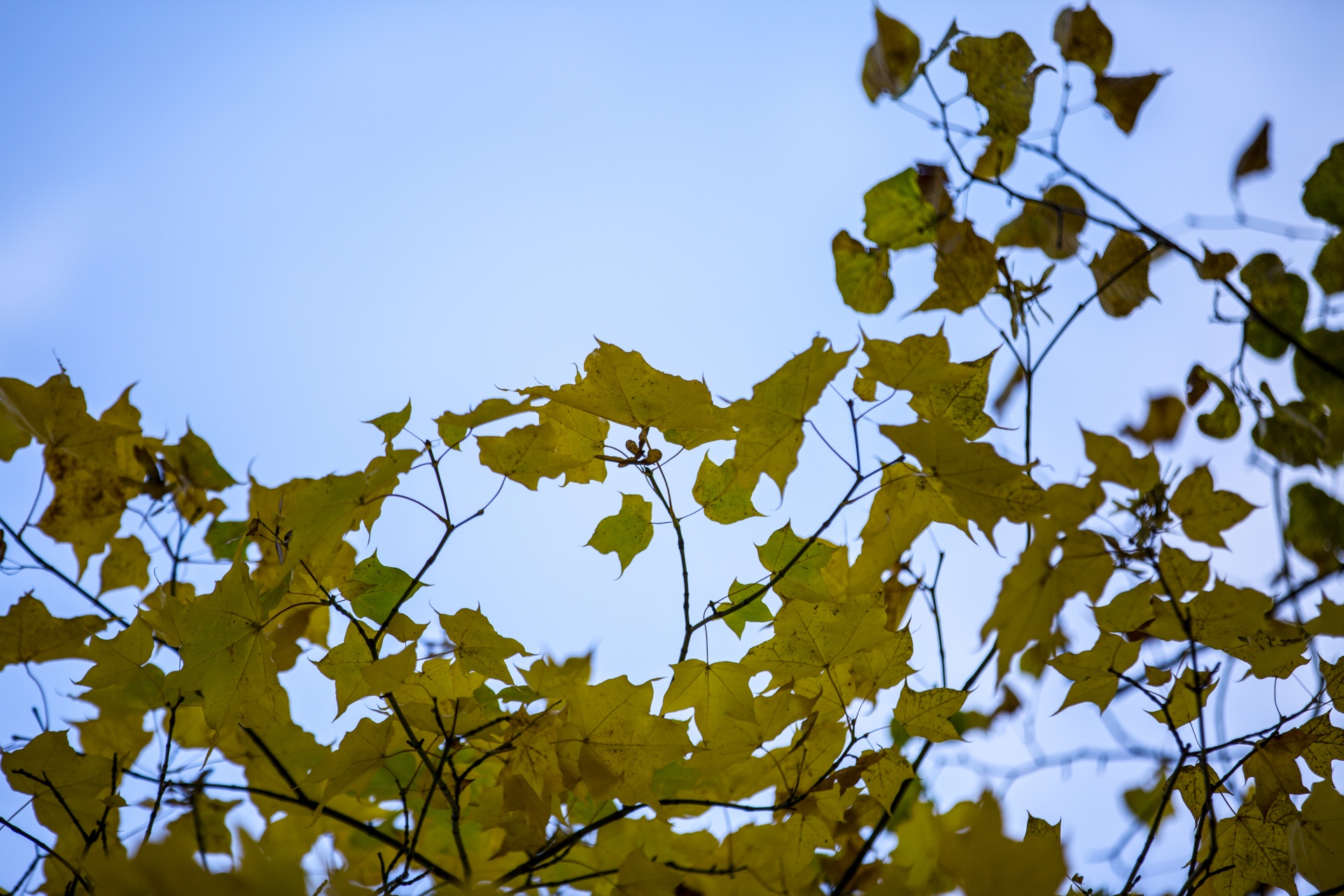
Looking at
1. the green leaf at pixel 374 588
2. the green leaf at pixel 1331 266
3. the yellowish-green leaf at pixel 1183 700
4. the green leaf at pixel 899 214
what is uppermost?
the green leaf at pixel 899 214

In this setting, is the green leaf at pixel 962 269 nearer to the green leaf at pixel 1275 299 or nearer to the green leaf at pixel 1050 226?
the green leaf at pixel 1050 226

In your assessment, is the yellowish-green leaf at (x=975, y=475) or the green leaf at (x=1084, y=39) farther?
the green leaf at (x=1084, y=39)

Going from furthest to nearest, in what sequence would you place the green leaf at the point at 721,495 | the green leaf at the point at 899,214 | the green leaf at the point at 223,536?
1. the green leaf at the point at 223,536
2. the green leaf at the point at 899,214
3. the green leaf at the point at 721,495

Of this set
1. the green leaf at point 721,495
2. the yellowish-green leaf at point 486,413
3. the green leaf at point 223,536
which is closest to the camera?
the yellowish-green leaf at point 486,413

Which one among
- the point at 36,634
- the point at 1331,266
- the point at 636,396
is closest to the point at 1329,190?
the point at 1331,266

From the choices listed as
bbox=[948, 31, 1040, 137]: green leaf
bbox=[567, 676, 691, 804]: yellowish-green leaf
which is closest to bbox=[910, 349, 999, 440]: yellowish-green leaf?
bbox=[948, 31, 1040, 137]: green leaf

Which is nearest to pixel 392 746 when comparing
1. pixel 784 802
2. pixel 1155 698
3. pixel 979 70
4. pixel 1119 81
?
pixel 784 802

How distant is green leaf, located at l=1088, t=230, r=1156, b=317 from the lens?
42.7 inches

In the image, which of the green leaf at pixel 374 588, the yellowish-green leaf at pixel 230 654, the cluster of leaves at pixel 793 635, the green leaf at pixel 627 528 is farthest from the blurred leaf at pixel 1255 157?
the yellowish-green leaf at pixel 230 654

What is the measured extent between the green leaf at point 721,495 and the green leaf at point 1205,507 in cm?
45

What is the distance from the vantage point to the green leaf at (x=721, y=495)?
987 millimetres

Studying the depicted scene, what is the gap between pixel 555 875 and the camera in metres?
1.01

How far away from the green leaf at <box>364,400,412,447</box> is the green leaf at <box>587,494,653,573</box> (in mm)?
257

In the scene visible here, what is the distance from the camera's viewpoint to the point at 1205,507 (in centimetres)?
79
